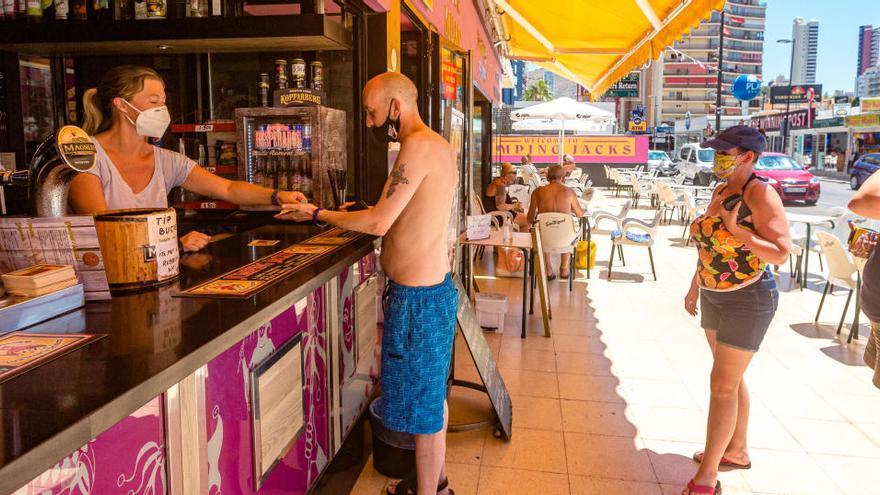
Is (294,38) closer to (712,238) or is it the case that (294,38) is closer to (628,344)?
(712,238)

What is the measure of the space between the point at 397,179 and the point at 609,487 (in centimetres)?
174

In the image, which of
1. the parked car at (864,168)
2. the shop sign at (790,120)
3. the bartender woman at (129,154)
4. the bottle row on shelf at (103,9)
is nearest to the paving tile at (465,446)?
the bartender woman at (129,154)

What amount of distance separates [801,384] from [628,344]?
1.26m

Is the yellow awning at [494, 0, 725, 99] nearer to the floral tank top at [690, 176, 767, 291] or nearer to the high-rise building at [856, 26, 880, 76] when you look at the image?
the floral tank top at [690, 176, 767, 291]

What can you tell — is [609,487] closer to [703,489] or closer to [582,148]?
[703,489]

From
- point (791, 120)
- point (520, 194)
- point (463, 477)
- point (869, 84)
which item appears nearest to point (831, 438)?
point (463, 477)

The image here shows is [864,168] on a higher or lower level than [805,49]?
lower

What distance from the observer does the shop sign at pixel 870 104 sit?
32906 millimetres

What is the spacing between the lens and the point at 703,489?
2.80 meters

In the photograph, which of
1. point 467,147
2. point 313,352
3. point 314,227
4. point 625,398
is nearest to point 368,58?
point 467,147

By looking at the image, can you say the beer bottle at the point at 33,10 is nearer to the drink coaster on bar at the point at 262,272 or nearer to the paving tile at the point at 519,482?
the drink coaster on bar at the point at 262,272

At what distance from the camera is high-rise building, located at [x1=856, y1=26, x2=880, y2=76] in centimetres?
17350

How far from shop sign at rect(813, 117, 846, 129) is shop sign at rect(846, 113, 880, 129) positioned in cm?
185

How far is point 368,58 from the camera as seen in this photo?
4098 millimetres
